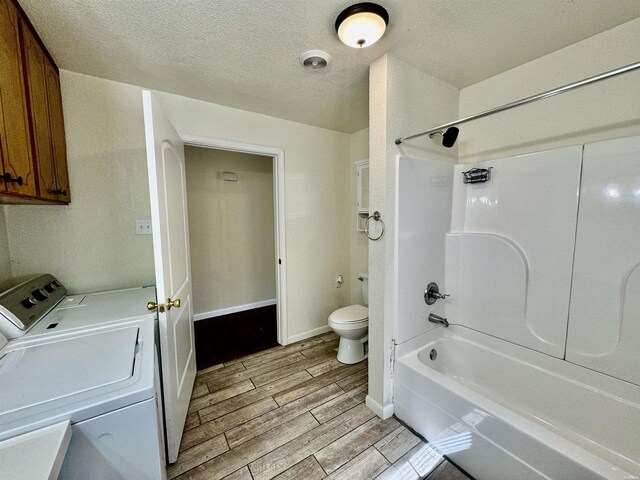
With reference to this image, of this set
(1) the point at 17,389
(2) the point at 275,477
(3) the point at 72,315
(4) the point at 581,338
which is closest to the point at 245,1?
(1) the point at 17,389

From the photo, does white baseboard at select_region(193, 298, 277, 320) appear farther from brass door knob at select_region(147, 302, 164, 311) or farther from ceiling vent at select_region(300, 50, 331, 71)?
ceiling vent at select_region(300, 50, 331, 71)

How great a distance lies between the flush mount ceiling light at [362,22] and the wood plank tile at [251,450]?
2.19m

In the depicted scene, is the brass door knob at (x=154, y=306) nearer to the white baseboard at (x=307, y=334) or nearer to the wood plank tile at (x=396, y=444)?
the wood plank tile at (x=396, y=444)

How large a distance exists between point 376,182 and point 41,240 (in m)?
2.18

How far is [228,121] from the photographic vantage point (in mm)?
2111

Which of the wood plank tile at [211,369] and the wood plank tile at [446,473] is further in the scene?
the wood plank tile at [211,369]

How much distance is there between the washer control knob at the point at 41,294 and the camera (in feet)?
4.48

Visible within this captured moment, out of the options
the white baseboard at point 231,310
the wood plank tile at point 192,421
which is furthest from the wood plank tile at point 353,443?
the white baseboard at point 231,310

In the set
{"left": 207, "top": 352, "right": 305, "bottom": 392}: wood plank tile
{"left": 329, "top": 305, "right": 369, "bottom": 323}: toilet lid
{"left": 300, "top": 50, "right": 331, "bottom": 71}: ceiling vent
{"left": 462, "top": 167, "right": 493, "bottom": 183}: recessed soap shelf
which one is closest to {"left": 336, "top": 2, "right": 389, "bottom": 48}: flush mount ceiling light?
{"left": 300, "top": 50, "right": 331, "bottom": 71}: ceiling vent

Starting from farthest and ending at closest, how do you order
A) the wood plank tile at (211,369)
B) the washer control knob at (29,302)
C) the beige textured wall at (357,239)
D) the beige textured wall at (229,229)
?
the beige textured wall at (229,229) → the beige textured wall at (357,239) → the wood plank tile at (211,369) → the washer control knob at (29,302)

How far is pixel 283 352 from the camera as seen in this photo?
8.00 ft

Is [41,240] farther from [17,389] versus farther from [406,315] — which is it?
[406,315]

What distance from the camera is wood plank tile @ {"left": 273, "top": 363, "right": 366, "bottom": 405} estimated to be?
72.7 inches

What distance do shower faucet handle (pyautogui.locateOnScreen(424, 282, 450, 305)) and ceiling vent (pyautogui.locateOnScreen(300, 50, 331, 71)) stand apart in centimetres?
161
